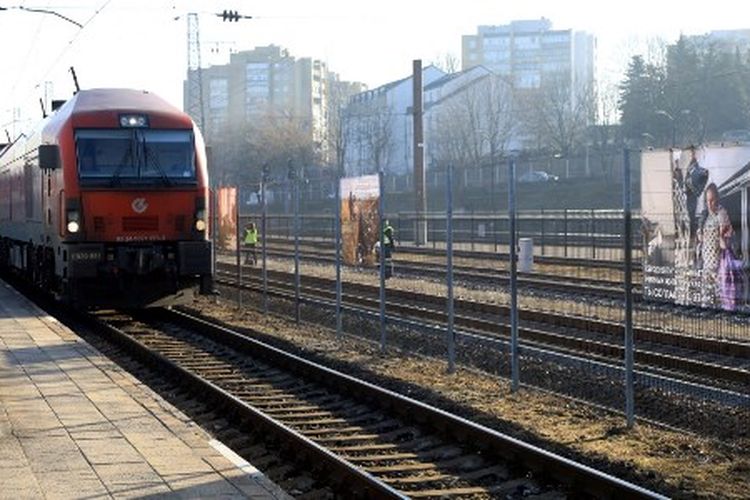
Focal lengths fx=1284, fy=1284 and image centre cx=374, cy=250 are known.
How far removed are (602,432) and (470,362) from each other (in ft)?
16.7

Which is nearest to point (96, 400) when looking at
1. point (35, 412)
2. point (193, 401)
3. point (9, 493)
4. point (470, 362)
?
point (35, 412)

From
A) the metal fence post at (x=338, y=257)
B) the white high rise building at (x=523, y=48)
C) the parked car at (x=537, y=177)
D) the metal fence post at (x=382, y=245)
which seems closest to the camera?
the metal fence post at (x=382, y=245)

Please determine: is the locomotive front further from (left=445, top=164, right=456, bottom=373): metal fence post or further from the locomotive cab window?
(left=445, top=164, right=456, bottom=373): metal fence post

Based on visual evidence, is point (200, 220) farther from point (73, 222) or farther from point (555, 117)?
point (555, 117)

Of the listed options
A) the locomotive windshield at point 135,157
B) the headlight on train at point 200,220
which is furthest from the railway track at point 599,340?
the locomotive windshield at point 135,157

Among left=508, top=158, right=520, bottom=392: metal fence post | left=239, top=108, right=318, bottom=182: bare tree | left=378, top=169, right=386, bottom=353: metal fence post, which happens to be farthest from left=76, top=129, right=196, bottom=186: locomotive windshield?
left=239, top=108, right=318, bottom=182: bare tree

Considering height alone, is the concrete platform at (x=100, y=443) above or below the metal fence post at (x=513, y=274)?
below

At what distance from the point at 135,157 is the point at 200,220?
59.0 inches

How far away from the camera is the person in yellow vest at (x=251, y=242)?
27.3m

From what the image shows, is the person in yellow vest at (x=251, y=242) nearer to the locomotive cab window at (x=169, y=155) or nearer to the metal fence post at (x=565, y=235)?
the locomotive cab window at (x=169, y=155)

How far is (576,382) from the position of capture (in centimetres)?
1344

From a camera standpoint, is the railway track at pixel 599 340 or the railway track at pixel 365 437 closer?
the railway track at pixel 365 437

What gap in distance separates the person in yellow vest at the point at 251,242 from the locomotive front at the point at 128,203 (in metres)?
5.46

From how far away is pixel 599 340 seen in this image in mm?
14492
